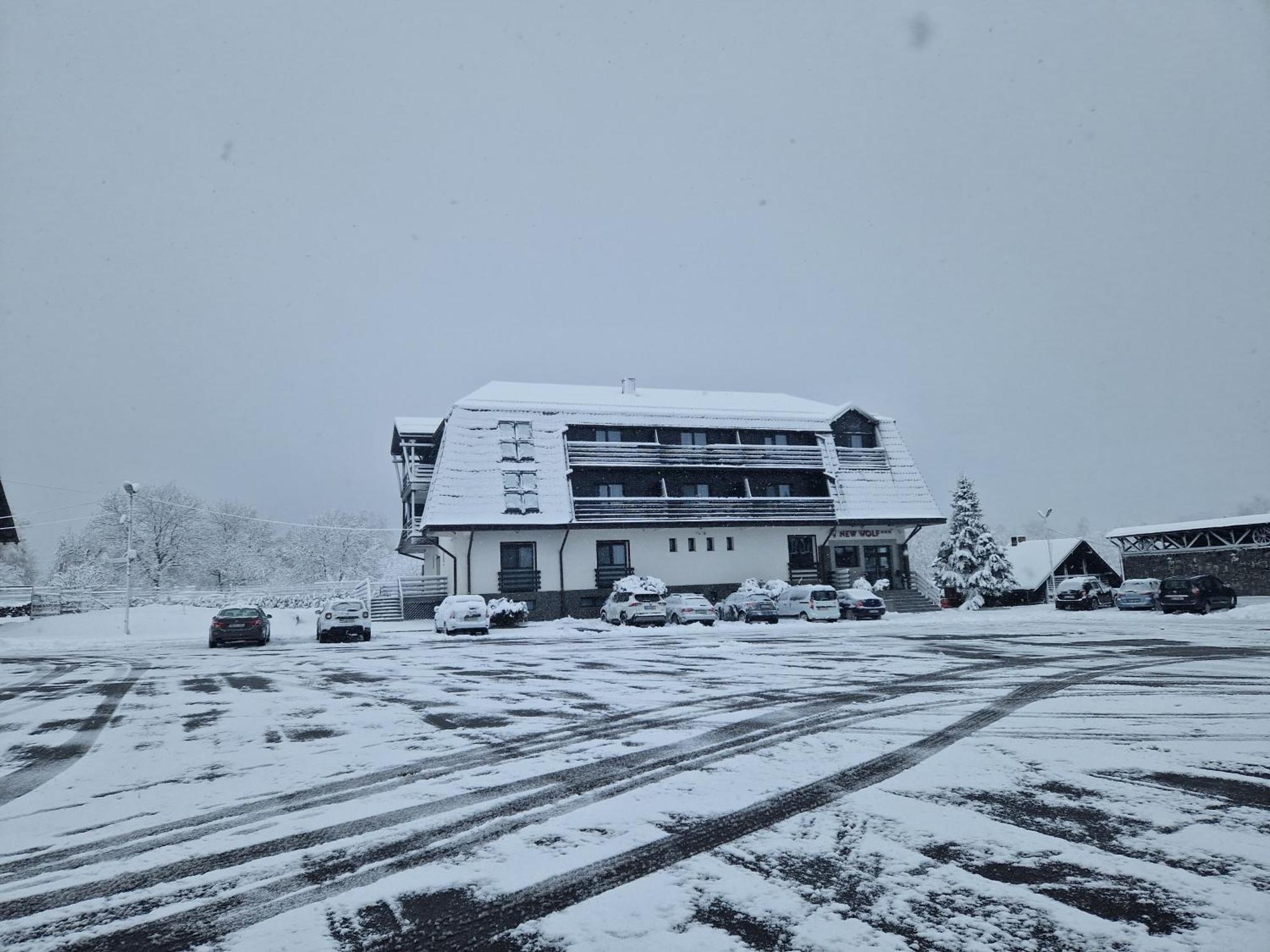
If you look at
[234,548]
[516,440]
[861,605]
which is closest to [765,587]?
[861,605]

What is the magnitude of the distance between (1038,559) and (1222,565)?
9.48 meters

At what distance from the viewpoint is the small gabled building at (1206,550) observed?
4138cm

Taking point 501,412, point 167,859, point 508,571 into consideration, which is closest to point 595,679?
point 167,859

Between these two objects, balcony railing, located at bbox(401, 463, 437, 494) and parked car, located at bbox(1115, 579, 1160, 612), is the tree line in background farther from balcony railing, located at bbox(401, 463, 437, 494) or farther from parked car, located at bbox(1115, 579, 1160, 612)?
parked car, located at bbox(1115, 579, 1160, 612)

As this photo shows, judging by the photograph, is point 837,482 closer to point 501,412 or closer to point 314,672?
point 501,412

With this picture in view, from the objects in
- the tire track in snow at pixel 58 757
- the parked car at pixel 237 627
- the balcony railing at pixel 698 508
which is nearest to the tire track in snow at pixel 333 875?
the tire track in snow at pixel 58 757

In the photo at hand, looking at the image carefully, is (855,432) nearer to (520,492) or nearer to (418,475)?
(520,492)

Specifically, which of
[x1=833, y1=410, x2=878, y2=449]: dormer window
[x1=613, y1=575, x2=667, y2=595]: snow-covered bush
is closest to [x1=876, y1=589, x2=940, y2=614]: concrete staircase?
[x1=833, y1=410, x2=878, y2=449]: dormer window

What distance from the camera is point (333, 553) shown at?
7894 cm

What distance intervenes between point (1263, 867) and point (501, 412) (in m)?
35.1

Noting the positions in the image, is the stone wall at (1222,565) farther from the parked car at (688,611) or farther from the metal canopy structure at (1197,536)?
the parked car at (688,611)

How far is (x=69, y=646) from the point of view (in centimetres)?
2744

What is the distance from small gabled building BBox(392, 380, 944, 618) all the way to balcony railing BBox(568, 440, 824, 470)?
0.24 ft

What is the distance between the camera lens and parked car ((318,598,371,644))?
85.8 ft
